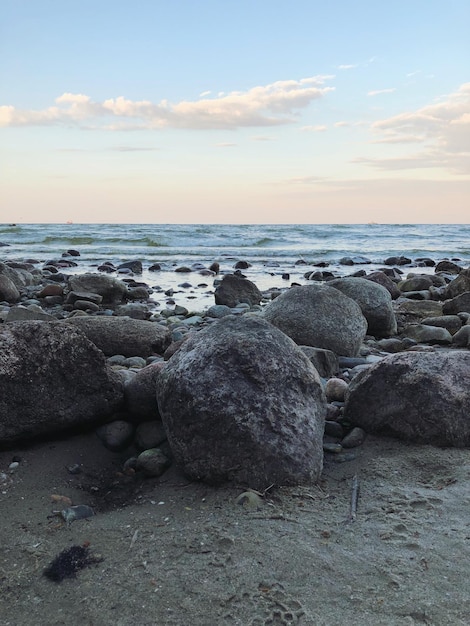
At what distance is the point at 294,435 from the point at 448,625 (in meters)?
1.21

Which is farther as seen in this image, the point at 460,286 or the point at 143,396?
the point at 460,286

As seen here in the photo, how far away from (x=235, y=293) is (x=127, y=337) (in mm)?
4246

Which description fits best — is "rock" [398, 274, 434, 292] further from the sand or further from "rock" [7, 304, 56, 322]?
the sand

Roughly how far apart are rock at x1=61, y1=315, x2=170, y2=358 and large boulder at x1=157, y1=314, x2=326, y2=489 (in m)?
2.49

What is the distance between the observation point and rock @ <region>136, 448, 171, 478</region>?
124 inches

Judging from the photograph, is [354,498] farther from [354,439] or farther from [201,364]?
[201,364]

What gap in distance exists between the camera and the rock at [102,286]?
10242mm

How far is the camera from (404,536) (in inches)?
97.5

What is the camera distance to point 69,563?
235 centimetres

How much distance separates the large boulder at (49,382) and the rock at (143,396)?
0.08 metres

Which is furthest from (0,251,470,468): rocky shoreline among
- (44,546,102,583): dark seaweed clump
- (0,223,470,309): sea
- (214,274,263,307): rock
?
(0,223,470,309): sea

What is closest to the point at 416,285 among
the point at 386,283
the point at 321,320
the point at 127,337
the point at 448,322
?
the point at 386,283

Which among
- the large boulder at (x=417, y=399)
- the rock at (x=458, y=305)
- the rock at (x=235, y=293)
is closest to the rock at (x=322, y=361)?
the large boulder at (x=417, y=399)

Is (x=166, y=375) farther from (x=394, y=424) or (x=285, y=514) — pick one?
(x=394, y=424)
